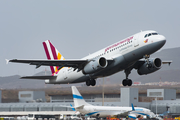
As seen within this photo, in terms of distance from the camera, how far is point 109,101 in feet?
300

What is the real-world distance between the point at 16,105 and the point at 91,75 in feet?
188

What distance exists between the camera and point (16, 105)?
9225 centimetres

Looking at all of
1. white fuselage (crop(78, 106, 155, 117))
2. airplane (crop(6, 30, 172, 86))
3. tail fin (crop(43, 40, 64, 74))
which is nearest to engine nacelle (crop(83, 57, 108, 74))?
airplane (crop(6, 30, 172, 86))

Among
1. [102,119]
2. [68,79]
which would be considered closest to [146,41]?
[68,79]

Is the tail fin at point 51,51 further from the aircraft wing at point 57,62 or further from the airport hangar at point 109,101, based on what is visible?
the airport hangar at point 109,101

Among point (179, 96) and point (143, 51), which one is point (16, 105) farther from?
point (143, 51)

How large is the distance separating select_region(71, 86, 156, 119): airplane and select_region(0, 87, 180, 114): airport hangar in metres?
13.7

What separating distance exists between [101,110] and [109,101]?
78.6 feet

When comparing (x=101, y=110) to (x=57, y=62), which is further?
(x=101, y=110)

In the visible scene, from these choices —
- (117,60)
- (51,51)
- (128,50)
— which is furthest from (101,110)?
(128,50)

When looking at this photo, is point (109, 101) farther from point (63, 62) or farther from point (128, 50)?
point (128, 50)

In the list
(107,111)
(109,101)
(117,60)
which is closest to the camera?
(117,60)

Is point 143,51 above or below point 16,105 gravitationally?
above

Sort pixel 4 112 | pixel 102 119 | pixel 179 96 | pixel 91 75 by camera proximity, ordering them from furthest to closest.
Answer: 1. pixel 179 96
2. pixel 4 112
3. pixel 102 119
4. pixel 91 75
